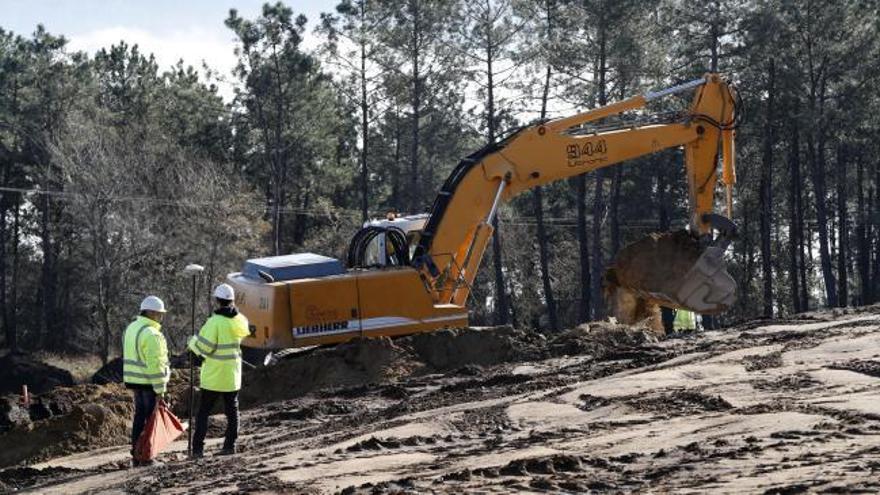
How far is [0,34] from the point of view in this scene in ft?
205

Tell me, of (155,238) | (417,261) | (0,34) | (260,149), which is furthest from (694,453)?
(0,34)

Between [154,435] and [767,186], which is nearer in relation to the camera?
[154,435]

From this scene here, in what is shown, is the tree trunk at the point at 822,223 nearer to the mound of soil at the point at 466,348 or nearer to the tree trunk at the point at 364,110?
the tree trunk at the point at 364,110

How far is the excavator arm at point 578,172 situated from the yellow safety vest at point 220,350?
24.4ft

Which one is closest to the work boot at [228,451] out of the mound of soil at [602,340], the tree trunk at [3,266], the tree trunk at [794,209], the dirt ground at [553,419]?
the dirt ground at [553,419]

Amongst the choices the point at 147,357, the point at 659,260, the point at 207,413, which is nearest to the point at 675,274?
the point at 659,260

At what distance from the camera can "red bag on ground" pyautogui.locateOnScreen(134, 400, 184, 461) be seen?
15.2 meters

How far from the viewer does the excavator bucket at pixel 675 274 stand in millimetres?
22312

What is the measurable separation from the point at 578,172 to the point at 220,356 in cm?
962

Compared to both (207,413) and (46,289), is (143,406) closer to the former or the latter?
(207,413)

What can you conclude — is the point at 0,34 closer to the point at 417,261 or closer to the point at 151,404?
the point at 417,261

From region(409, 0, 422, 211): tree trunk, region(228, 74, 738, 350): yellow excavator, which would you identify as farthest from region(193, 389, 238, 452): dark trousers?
region(409, 0, 422, 211): tree trunk

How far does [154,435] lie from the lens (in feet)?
50.0

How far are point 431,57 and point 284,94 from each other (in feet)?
18.2
